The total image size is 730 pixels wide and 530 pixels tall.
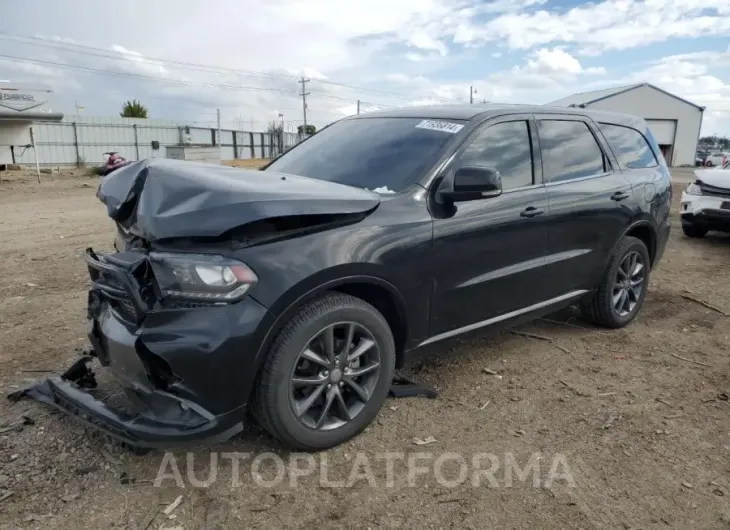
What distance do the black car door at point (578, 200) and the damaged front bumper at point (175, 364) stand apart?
2.36 meters

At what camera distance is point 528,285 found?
13.0ft

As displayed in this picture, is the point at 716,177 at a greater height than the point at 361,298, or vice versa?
the point at 716,177

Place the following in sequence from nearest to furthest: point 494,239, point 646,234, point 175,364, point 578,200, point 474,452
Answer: point 175,364 → point 474,452 → point 494,239 → point 578,200 → point 646,234

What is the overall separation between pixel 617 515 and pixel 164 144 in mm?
34757

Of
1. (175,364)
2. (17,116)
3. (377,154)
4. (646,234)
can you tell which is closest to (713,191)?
(646,234)

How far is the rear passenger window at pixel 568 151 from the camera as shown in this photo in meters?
4.13

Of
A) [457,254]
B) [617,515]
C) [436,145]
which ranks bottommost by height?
[617,515]

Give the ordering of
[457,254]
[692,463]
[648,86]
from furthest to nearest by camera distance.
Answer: [648,86] < [457,254] < [692,463]

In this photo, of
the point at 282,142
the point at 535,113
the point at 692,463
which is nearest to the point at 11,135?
the point at 282,142

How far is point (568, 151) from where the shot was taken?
4.34 m

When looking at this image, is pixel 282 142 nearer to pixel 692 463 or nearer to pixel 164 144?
pixel 164 144

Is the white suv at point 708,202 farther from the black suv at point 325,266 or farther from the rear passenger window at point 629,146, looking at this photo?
the black suv at point 325,266

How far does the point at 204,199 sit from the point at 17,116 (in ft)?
76.8

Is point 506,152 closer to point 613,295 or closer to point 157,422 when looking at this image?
point 613,295
